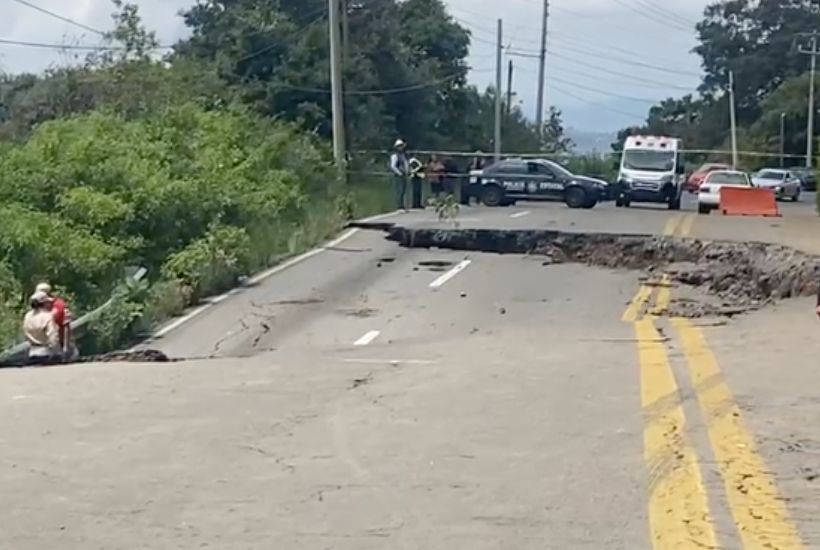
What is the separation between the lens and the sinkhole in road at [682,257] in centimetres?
2322

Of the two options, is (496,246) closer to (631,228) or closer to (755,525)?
(631,228)

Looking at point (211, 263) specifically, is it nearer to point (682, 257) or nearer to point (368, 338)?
point (368, 338)

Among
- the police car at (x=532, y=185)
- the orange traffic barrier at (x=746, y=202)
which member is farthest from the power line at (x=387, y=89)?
the orange traffic barrier at (x=746, y=202)

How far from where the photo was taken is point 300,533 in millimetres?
7004

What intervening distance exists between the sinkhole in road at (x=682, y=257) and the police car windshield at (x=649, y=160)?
1788 cm

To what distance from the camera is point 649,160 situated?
50.5 meters

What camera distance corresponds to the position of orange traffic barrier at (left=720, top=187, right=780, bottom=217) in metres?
41.7

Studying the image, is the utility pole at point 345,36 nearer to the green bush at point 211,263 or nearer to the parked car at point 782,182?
the parked car at point 782,182

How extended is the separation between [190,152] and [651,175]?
61.2 ft

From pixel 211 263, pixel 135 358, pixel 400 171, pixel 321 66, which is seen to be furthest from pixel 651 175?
pixel 135 358

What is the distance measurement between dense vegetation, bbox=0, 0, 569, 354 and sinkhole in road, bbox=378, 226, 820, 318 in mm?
4023

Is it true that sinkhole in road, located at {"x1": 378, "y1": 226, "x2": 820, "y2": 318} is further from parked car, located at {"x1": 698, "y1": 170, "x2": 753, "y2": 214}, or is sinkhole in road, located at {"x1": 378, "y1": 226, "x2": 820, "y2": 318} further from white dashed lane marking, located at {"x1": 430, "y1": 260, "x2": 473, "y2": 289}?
parked car, located at {"x1": 698, "y1": 170, "x2": 753, "y2": 214}

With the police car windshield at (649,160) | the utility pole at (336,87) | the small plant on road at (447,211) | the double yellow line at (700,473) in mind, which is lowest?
the small plant on road at (447,211)

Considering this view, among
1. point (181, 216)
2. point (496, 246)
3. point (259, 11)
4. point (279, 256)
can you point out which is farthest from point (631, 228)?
point (259, 11)
